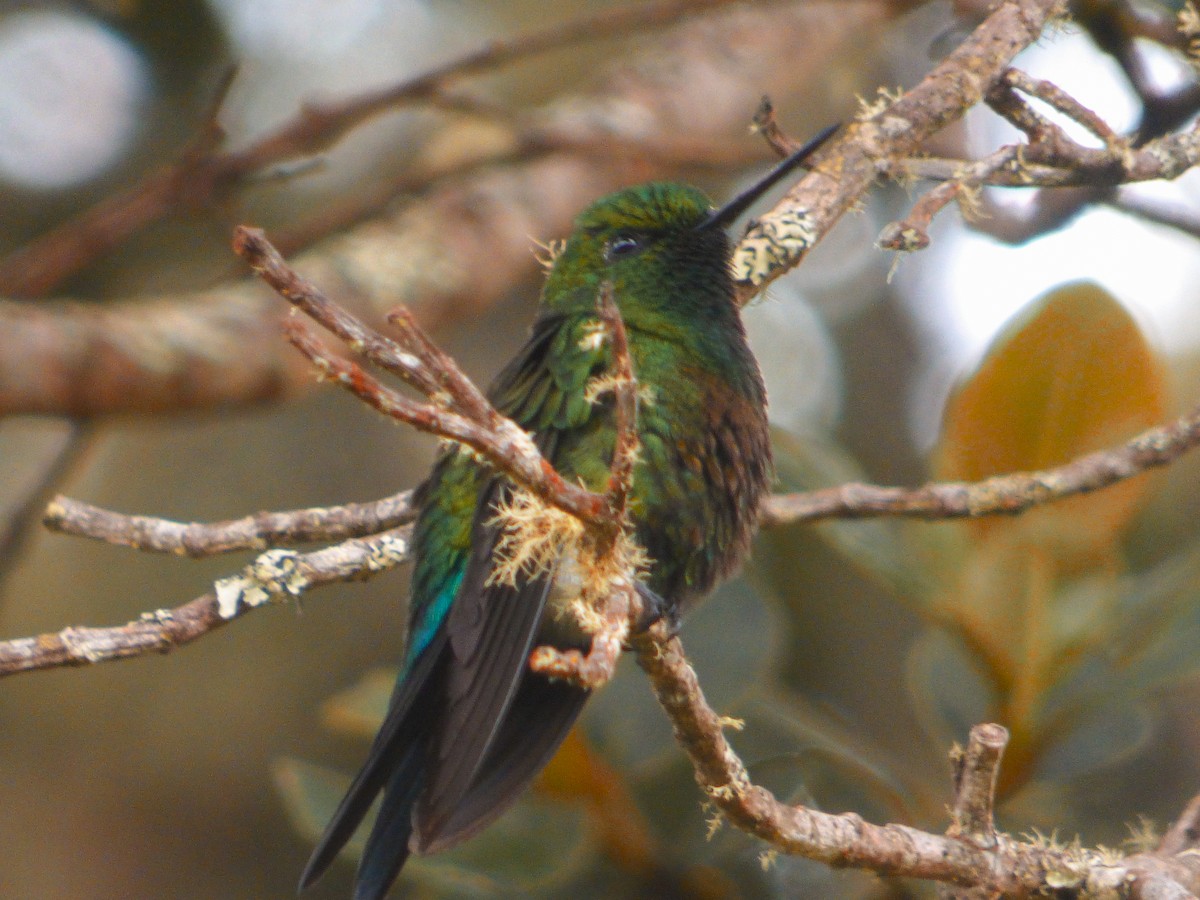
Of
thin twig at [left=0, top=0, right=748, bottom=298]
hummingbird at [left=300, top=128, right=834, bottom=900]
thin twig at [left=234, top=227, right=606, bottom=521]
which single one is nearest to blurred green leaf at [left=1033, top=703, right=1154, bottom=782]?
hummingbird at [left=300, top=128, right=834, bottom=900]

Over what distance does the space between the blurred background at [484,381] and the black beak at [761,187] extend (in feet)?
0.46

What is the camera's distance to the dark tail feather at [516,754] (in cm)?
209

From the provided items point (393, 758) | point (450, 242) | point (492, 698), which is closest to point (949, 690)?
point (492, 698)

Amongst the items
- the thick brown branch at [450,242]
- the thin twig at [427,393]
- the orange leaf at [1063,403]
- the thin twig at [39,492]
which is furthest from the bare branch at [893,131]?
the thin twig at [39,492]

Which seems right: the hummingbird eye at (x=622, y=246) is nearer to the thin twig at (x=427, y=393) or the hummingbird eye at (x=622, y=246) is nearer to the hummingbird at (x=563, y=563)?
the hummingbird at (x=563, y=563)

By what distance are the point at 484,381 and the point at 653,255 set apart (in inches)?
91.5

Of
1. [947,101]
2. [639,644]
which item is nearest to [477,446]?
[639,644]

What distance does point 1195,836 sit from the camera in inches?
72.1

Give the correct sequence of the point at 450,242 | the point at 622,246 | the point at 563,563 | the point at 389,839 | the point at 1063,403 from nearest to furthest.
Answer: the point at 563,563, the point at 389,839, the point at 1063,403, the point at 622,246, the point at 450,242

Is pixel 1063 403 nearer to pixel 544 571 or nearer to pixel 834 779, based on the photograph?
pixel 834 779

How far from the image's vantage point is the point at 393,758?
2.19 meters

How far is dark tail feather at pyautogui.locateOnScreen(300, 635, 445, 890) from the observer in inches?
81.0

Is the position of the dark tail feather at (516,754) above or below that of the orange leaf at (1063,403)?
below

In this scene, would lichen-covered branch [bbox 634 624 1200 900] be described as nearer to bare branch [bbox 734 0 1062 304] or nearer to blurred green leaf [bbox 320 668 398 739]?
bare branch [bbox 734 0 1062 304]
